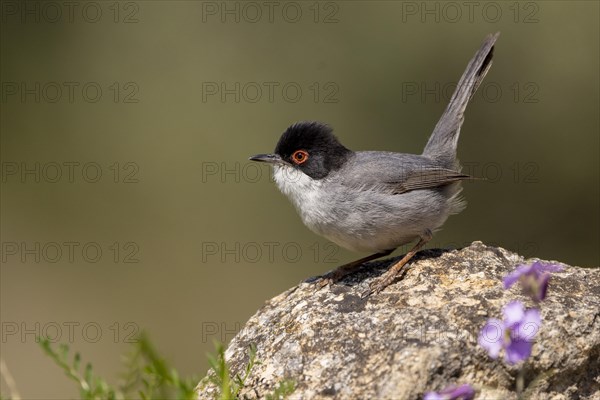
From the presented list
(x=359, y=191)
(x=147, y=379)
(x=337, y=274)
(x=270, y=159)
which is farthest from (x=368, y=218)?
(x=147, y=379)

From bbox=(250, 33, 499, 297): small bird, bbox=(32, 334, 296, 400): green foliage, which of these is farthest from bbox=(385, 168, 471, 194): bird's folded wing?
bbox=(32, 334, 296, 400): green foliage

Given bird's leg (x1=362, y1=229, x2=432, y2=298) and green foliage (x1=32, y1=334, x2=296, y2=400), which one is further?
bird's leg (x1=362, y1=229, x2=432, y2=298)

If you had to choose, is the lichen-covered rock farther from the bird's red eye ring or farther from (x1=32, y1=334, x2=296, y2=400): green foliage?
the bird's red eye ring

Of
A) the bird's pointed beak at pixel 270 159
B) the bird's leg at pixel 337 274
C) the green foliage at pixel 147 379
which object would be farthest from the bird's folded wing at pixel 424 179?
the green foliage at pixel 147 379

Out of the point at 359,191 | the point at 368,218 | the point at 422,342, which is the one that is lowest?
the point at 422,342

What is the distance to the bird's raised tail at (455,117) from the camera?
5629mm

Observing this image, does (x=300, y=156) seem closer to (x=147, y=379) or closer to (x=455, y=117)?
(x=455, y=117)

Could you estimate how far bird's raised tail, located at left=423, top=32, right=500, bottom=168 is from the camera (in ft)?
18.5

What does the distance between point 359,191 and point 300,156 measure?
473 millimetres

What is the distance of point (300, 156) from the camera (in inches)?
196

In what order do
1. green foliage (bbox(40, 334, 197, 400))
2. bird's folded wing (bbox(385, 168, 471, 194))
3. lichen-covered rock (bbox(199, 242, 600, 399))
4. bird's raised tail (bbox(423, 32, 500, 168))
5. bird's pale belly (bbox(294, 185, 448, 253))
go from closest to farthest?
green foliage (bbox(40, 334, 197, 400))
lichen-covered rock (bbox(199, 242, 600, 399))
bird's pale belly (bbox(294, 185, 448, 253))
bird's folded wing (bbox(385, 168, 471, 194))
bird's raised tail (bbox(423, 32, 500, 168))

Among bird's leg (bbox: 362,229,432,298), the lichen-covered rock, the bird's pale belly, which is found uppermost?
the bird's pale belly

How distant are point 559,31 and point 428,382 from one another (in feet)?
23.8

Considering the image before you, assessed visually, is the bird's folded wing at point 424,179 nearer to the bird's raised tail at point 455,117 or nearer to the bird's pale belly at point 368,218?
the bird's pale belly at point 368,218
